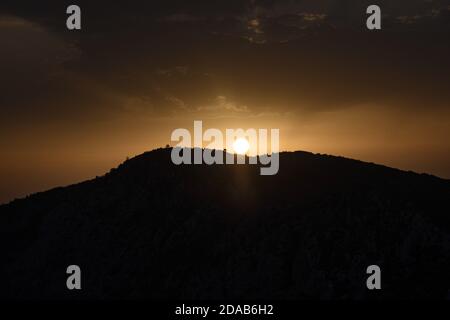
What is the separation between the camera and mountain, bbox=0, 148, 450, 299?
184 ft

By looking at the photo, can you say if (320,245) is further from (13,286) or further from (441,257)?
(13,286)

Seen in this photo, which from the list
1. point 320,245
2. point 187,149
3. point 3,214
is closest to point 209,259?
point 320,245

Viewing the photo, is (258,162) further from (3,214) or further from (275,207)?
(3,214)

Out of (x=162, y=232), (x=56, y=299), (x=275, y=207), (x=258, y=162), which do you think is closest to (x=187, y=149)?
(x=258, y=162)

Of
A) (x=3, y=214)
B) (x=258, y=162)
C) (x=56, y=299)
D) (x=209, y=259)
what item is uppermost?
(x=258, y=162)

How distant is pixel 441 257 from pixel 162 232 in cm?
3656

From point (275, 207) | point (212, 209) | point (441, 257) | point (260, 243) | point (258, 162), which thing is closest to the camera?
point (441, 257)

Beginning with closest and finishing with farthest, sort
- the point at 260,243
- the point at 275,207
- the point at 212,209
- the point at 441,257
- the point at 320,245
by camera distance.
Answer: the point at 441,257, the point at 320,245, the point at 260,243, the point at 275,207, the point at 212,209

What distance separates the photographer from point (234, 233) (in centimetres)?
6669

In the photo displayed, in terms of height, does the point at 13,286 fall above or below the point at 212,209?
below

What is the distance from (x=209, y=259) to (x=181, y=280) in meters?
4.37

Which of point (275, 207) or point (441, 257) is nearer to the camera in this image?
point (441, 257)

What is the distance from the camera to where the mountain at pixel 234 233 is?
56.1m

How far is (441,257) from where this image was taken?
54.0m
